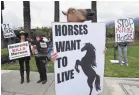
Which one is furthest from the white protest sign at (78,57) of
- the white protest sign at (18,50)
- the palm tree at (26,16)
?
the palm tree at (26,16)

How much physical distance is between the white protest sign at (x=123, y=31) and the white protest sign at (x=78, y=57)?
5.74 meters

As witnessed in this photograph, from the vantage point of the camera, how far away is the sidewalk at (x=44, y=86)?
23.5ft

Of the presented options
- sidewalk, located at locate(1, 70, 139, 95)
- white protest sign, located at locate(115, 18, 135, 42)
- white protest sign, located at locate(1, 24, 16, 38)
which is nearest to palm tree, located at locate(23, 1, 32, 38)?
white protest sign, located at locate(1, 24, 16, 38)

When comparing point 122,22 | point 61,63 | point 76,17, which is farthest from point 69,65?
point 122,22

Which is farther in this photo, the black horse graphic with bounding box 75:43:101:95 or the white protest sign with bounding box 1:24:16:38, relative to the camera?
the white protest sign with bounding box 1:24:16:38

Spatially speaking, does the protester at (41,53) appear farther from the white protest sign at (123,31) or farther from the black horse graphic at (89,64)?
the white protest sign at (123,31)

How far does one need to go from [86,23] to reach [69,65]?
83 cm

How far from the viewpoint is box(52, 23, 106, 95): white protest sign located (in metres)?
4.68

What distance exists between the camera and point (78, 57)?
5141 millimetres

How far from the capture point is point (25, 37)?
7895 mm

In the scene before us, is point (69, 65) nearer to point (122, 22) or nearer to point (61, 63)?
point (61, 63)

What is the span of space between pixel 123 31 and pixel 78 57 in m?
6.62

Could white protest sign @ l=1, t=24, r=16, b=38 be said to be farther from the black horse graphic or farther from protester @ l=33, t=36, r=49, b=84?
the black horse graphic

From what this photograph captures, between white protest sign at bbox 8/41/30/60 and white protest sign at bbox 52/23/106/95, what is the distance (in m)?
2.58
